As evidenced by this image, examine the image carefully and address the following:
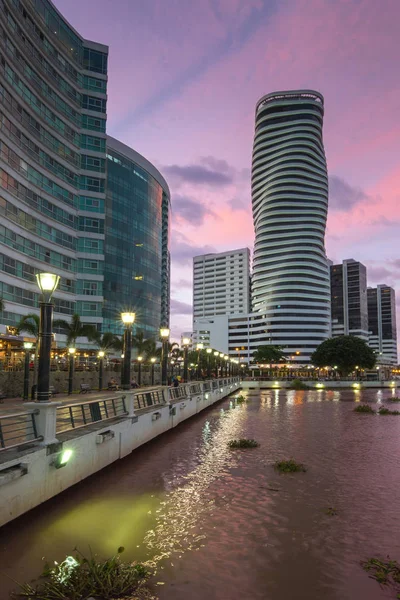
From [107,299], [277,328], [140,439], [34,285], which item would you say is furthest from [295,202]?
[140,439]

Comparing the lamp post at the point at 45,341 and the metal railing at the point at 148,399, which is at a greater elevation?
the lamp post at the point at 45,341

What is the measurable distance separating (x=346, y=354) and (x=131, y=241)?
2064 inches

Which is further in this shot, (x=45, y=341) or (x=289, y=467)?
(x=289, y=467)

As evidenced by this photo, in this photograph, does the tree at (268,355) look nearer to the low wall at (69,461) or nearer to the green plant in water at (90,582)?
the low wall at (69,461)

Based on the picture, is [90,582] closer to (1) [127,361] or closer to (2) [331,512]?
(2) [331,512]

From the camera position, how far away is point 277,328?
628 feet

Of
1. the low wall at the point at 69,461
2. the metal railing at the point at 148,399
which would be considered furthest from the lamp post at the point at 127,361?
the low wall at the point at 69,461

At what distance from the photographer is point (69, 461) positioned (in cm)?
1025

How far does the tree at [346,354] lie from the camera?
10019 centimetres

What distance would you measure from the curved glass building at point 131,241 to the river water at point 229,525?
76.3 meters

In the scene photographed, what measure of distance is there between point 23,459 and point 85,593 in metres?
3.15

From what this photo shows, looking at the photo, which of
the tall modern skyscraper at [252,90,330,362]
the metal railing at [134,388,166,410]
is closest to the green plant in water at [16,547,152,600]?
the metal railing at [134,388,166,410]

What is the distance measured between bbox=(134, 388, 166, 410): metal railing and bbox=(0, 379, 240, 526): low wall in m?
0.83

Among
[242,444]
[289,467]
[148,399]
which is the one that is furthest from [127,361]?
[289,467]
